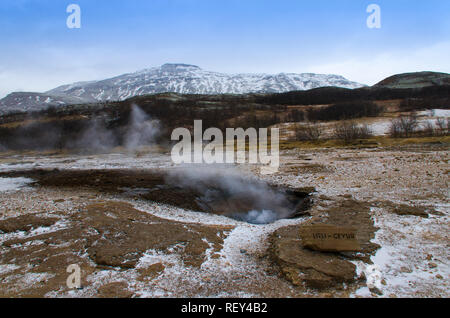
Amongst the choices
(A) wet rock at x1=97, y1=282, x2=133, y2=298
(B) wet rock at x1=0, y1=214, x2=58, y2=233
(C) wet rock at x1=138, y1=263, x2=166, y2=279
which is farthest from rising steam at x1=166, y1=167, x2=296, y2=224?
(A) wet rock at x1=97, y1=282, x2=133, y2=298

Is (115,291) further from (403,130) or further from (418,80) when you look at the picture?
(418,80)

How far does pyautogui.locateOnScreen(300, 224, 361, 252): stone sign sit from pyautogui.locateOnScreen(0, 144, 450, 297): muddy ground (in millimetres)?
171

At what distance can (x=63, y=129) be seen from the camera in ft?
235

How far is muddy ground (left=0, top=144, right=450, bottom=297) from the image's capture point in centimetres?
511

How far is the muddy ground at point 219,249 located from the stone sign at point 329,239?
0.17 m

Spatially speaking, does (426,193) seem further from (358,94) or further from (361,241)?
(358,94)

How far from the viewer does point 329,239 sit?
21.9 feet

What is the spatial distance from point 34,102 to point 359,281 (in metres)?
236

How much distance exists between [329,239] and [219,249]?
298cm

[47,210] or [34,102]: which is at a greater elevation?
[34,102]

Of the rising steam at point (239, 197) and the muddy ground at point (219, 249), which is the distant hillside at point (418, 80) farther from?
the muddy ground at point (219, 249)

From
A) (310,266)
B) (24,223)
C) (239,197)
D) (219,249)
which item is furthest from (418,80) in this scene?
(24,223)

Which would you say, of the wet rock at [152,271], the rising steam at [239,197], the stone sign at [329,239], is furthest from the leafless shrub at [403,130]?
the wet rock at [152,271]
